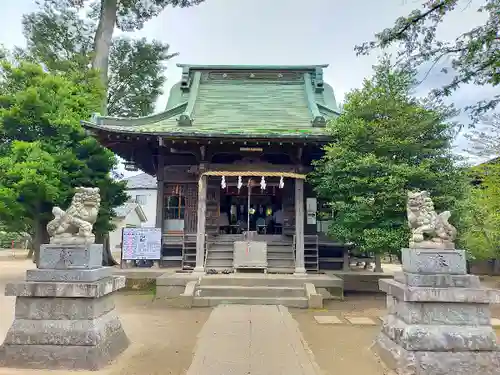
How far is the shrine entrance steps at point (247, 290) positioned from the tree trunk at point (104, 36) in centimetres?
993

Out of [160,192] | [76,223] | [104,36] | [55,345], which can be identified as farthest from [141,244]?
[104,36]

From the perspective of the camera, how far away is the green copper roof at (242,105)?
11770 mm

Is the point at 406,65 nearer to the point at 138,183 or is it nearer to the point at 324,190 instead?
the point at 324,190

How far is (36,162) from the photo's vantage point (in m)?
10.9

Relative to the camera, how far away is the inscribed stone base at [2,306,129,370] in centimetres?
469

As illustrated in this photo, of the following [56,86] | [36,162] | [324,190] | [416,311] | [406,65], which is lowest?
[416,311]

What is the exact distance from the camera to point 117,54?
18469mm

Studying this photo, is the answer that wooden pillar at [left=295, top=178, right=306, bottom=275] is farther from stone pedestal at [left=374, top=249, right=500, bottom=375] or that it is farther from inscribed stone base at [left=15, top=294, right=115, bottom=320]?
inscribed stone base at [left=15, top=294, right=115, bottom=320]

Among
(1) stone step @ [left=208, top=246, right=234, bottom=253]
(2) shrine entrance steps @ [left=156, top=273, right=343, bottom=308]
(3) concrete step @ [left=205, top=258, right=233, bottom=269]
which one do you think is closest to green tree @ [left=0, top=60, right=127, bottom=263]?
(1) stone step @ [left=208, top=246, right=234, bottom=253]

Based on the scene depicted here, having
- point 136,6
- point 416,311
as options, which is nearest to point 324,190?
point 416,311

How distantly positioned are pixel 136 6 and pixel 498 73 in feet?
56.4

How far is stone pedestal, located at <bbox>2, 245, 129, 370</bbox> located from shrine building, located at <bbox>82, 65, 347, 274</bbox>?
6.23 m

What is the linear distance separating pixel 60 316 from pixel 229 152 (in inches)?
325

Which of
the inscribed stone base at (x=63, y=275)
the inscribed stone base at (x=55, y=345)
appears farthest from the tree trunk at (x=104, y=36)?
the inscribed stone base at (x=55, y=345)
